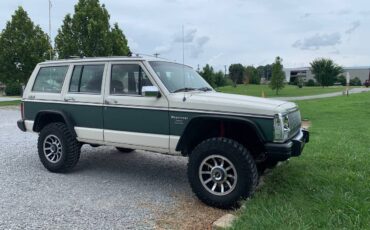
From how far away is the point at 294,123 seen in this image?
537 centimetres

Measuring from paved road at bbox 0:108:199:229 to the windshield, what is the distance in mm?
1527

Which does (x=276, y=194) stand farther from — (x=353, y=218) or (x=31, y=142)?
(x=31, y=142)

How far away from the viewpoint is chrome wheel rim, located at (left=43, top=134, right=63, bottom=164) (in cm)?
657

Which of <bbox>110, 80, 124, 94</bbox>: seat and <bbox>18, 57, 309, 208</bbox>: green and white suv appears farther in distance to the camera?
<bbox>110, 80, 124, 94</bbox>: seat

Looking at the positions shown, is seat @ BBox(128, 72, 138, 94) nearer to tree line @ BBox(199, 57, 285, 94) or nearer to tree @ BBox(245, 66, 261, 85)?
tree line @ BBox(199, 57, 285, 94)

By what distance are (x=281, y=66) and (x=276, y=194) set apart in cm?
3656

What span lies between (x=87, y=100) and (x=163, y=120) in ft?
5.05

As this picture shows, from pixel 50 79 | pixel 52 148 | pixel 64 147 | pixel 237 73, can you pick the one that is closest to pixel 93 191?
pixel 64 147

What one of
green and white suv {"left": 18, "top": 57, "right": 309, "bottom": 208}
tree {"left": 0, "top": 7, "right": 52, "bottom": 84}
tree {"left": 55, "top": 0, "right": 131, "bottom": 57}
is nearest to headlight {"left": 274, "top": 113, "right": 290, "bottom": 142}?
green and white suv {"left": 18, "top": 57, "right": 309, "bottom": 208}

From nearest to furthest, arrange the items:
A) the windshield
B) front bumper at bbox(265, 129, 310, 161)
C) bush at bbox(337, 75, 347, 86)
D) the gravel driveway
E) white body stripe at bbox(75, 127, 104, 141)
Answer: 1. the gravel driveway
2. front bumper at bbox(265, 129, 310, 161)
3. the windshield
4. white body stripe at bbox(75, 127, 104, 141)
5. bush at bbox(337, 75, 347, 86)

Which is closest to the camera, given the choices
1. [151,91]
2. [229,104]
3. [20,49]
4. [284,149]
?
[284,149]

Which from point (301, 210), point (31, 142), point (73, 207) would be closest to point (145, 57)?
point (73, 207)

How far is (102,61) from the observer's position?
244 inches

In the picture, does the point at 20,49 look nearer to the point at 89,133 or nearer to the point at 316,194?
the point at 89,133
